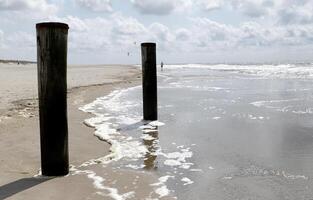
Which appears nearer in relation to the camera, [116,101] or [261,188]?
[261,188]

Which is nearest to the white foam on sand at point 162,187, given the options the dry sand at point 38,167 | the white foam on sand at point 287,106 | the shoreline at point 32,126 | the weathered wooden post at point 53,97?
the dry sand at point 38,167

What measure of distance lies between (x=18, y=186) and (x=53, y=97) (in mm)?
1326

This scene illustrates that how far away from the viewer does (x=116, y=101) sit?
16938 millimetres

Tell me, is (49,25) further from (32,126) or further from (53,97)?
(32,126)

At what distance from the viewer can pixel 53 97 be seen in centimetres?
615

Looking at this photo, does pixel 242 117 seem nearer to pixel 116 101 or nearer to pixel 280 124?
pixel 280 124

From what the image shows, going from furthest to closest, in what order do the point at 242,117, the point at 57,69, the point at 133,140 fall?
the point at 242,117, the point at 133,140, the point at 57,69

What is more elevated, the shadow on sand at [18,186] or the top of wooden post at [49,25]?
the top of wooden post at [49,25]

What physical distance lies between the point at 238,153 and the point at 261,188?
206 cm

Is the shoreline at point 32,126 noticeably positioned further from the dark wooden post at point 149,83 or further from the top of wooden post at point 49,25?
the top of wooden post at point 49,25

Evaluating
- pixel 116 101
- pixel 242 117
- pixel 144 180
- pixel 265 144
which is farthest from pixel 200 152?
pixel 116 101

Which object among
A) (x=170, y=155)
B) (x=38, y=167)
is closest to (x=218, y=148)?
(x=170, y=155)

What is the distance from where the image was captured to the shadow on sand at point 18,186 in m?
5.37

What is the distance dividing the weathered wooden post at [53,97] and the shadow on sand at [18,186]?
0.89ft
